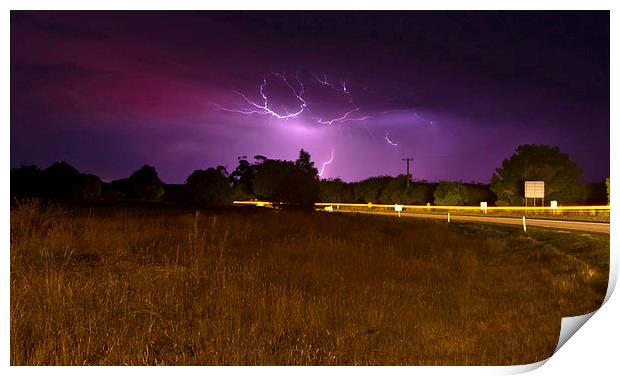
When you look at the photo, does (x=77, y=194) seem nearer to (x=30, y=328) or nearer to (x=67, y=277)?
(x=67, y=277)

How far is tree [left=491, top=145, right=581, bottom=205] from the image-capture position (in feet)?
151

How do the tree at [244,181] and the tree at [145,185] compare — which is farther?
the tree at [145,185]

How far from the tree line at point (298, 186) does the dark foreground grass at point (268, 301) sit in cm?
622

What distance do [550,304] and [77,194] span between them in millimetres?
17664

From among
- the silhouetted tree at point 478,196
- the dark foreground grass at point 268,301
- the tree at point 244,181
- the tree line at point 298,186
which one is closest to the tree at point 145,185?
the tree line at point 298,186

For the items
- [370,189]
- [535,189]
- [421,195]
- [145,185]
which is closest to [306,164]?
[145,185]

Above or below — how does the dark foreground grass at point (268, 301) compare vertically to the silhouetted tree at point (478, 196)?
below

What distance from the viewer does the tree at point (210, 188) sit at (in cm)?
1889

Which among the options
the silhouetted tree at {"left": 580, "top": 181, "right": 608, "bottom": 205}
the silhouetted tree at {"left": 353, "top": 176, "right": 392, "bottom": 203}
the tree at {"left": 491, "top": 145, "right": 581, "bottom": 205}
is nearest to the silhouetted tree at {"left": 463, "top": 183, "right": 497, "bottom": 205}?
the tree at {"left": 491, "top": 145, "right": 581, "bottom": 205}

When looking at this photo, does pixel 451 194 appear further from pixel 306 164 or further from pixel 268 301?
pixel 268 301

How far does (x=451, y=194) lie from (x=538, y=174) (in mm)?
7908

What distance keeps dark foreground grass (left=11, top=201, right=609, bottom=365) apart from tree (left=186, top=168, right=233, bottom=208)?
7.97m

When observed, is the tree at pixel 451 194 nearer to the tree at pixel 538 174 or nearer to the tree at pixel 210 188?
the tree at pixel 538 174

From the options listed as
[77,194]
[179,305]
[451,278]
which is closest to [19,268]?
[179,305]
